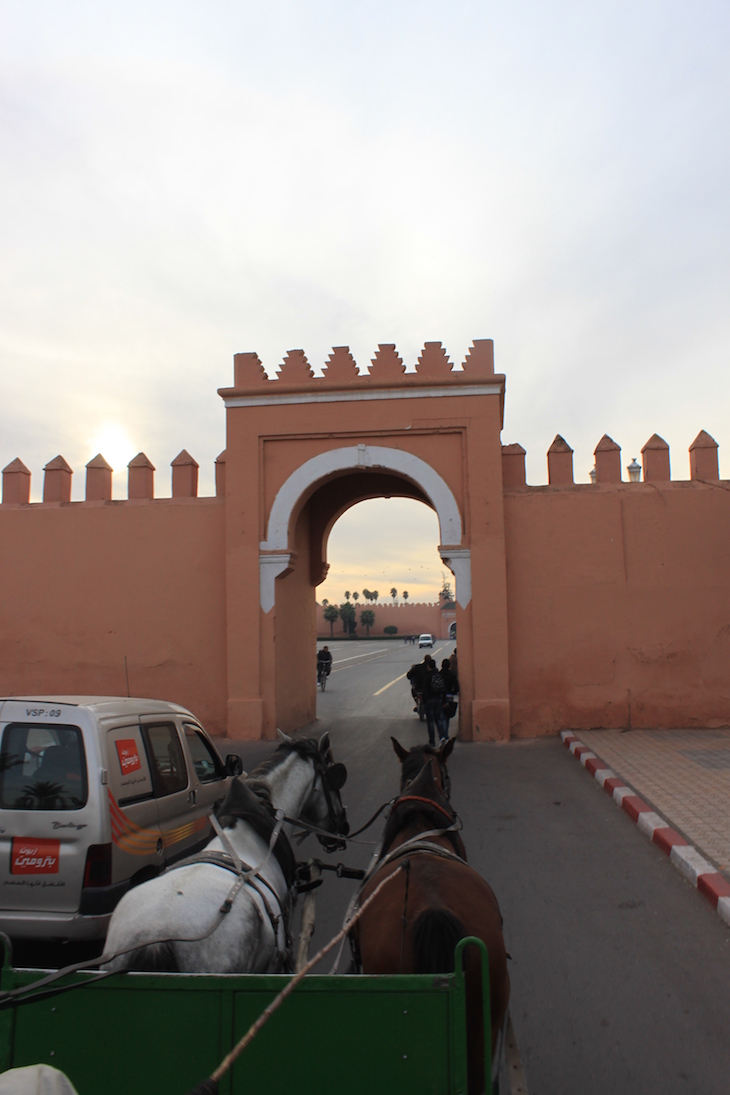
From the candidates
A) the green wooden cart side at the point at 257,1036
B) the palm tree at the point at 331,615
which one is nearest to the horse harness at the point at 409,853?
the green wooden cart side at the point at 257,1036

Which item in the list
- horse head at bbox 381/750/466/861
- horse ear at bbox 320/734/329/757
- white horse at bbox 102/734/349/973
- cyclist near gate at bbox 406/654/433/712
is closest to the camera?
white horse at bbox 102/734/349/973

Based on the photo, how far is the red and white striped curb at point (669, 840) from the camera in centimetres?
480

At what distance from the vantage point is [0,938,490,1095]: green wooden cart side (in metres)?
2.02

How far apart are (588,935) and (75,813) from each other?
3312 millimetres

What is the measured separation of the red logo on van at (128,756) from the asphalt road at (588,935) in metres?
1.62

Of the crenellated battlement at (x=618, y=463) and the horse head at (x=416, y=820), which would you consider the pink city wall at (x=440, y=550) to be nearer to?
the crenellated battlement at (x=618, y=463)

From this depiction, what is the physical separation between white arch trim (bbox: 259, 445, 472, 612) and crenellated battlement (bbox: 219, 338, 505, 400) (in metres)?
1.16

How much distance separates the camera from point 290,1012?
6.64 ft

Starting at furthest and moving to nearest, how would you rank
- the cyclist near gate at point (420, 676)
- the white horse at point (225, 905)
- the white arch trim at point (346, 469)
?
the cyclist near gate at point (420, 676) < the white arch trim at point (346, 469) < the white horse at point (225, 905)

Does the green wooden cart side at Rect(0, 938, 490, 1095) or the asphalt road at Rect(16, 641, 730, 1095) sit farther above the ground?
the green wooden cart side at Rect(0, 938, 490, 1095)

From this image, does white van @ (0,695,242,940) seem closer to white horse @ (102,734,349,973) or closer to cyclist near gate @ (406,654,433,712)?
white horse @ (102,734,349,973)

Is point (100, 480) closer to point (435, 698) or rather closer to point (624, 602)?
point (435, 698)

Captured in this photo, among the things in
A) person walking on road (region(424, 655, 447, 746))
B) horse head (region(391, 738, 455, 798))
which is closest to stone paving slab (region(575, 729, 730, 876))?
person walking on road (region(424, 655, 447, 746))

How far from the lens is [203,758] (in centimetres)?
580
